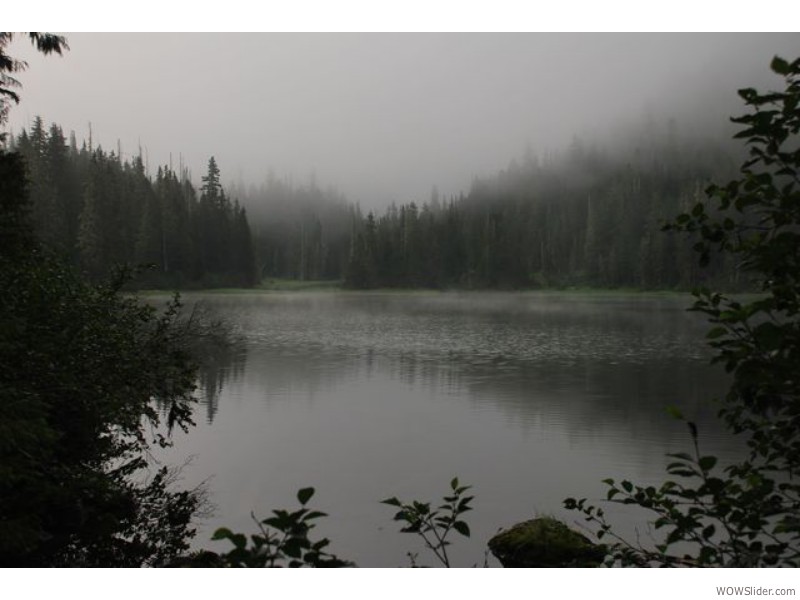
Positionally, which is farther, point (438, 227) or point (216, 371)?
point (438, 227)

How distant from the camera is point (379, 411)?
18516 millimetres

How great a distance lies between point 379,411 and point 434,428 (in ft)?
8.33

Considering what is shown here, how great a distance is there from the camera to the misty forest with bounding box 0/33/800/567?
3.14m

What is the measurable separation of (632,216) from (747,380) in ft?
408

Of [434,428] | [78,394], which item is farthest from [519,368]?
[78,394]

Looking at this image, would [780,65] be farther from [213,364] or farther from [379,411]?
[213,364]

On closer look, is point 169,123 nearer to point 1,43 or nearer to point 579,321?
point 1,43

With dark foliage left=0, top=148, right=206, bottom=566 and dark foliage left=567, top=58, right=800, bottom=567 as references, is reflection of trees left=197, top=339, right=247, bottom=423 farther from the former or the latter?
dark foliage left=567, top=58, right=800, bottom=567

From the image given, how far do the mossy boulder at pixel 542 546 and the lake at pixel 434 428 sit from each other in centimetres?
40

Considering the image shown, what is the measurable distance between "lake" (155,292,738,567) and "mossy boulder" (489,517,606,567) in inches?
15.6

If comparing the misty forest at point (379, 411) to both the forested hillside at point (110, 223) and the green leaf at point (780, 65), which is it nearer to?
the green leaf at point (780, 65)
